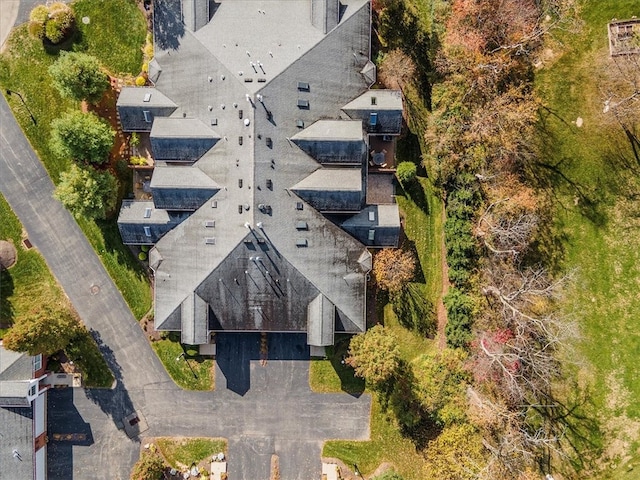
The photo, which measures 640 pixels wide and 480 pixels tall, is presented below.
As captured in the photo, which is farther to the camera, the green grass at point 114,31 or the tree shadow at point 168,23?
the green grass at point 114,31

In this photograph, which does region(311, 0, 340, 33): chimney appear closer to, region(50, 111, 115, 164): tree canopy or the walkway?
region(50, 111, 115, 164): tree canopy

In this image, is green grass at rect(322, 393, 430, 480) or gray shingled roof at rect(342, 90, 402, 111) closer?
gray shingled roof at rect(342, 90, 402, 111)

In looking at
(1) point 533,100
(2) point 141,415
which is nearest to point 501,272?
(1) point 533,100

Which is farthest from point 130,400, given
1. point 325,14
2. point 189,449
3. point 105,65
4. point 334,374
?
point 325,14

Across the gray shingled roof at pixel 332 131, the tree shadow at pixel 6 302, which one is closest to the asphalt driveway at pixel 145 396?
the tree shadow at pixel 6 302

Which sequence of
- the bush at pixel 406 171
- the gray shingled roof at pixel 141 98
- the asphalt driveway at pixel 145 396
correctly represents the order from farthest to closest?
the asphalt driveway at pixel 145 396 < the bush at pixel 406 171 < the gray shingled roof at pixel 141 98

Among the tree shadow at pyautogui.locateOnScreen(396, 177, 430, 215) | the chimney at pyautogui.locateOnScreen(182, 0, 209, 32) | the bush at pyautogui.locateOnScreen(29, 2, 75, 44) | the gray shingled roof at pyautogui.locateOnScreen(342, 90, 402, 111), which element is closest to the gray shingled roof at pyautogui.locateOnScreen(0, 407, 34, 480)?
the bush at pyautogui.locateOnScreen(29, 2, 75, 44)

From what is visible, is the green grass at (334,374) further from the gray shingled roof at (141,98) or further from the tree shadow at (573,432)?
the gray shingled roof at (141,98)
